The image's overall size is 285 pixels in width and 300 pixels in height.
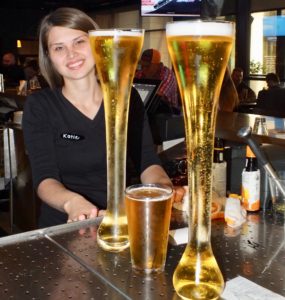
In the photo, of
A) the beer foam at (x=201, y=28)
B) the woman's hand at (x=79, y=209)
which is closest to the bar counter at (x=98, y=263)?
the woman's hand at (x=79, y=209)

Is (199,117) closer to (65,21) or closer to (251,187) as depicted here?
(251,187)

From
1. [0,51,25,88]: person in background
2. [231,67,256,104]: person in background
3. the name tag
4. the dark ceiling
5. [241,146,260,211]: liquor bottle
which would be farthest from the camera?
the dark ceiling

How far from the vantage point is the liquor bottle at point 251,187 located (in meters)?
1.39

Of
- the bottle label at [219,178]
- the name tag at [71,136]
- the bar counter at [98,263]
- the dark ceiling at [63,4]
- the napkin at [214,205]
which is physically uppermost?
the dark ceiling at [63,4]

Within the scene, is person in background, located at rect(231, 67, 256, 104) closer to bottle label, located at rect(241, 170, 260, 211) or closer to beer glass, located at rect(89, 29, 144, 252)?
bottle label, located at rect(241, 170, 260, 211)

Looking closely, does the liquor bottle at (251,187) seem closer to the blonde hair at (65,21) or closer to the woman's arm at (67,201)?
the woman's arm at (67,201)

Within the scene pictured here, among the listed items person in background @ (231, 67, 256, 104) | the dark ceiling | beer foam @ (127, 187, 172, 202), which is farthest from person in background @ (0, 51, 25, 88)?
beer foam @ (127, 187, 172, 202)

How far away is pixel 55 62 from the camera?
5.73 ft

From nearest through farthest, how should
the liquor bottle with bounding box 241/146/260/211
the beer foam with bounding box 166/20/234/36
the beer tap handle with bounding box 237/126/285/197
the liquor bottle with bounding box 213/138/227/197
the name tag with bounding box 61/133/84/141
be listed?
the beer foam with bounding box 166/20/234/36 < the beer tap handle with bounding box 237/126/285/197 < the liquor bottle with bounding box 241/146/260/211 < the liquor bottle with bounding box 213/138/227/197 < the name tag with bounding box 61/133/84/141

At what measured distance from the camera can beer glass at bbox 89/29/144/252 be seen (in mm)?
937

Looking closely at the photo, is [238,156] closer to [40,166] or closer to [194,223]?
[40,166]

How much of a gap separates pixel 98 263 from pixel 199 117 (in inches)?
17.5

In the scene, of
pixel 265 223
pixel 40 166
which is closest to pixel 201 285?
pixel 265 223

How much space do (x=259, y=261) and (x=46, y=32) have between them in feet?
4.03
